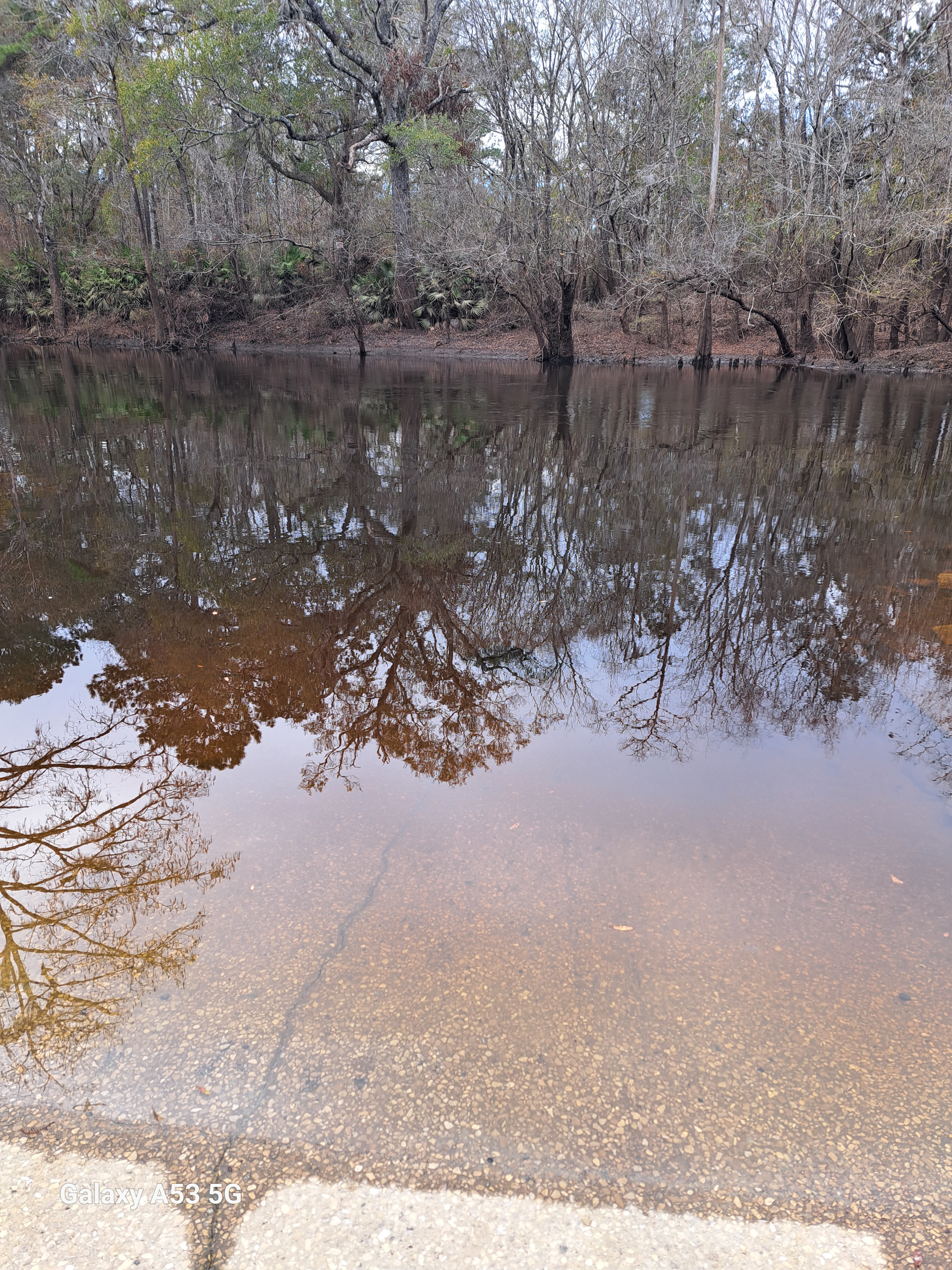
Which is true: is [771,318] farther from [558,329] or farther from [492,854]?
[492,854]

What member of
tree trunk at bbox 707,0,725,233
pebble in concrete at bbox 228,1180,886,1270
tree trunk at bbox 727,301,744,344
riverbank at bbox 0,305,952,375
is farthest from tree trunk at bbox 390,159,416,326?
pebble in concrete at bbox 228,1180,886,1270

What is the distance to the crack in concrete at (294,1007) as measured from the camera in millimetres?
1835

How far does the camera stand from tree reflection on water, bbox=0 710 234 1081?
2.48 metres

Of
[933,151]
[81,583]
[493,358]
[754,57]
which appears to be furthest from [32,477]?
[754,57]

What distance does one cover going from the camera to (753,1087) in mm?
2266

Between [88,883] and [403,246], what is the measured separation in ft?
105

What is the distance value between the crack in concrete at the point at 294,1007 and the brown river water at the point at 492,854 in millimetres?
16

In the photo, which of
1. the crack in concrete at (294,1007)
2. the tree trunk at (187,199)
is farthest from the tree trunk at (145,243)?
the crack in concrete at (294,1007)

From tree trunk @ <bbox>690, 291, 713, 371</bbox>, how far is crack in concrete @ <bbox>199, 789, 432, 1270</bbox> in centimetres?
2529

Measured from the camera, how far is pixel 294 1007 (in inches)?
98.2

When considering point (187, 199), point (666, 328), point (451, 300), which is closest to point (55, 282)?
point (187, 199)

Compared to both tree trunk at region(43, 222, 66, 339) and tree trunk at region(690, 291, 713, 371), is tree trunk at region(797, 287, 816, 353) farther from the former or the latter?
tree trunk at region(43, 222, 66, 339)

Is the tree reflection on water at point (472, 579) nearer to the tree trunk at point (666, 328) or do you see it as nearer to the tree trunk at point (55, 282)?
the tree trunk at point (666, 328)

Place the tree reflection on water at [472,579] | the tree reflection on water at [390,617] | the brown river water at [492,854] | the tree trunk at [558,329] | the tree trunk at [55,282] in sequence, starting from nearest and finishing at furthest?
1. the brown river water at [492,854]
2. the tree reflection on water at [390,617]
3. the tree reflection on water at [472,579]
4. the tree trunk at [558,329]
5. the tree trunk at [55,282]
